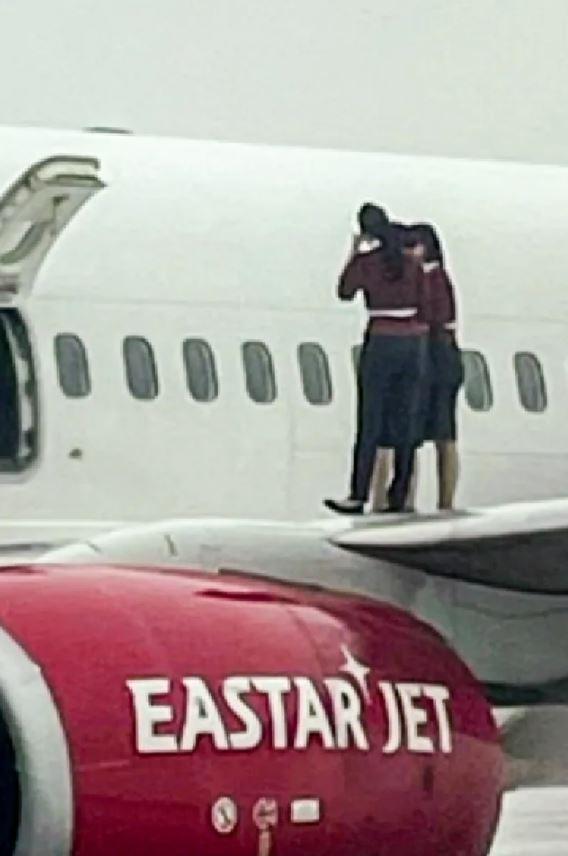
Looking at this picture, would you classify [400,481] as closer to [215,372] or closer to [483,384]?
[215,372]

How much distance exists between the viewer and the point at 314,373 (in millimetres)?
14367

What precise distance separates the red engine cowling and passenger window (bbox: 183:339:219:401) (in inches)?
146

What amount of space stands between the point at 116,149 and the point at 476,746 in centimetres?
528

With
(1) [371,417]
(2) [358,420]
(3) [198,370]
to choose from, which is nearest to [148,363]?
(3) [198,370]

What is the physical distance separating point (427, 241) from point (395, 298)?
23.2 inches

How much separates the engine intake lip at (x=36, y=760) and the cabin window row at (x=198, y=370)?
464 cm

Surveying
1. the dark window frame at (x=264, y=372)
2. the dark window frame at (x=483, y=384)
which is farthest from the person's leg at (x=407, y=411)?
the dark window frame at (x=483, y=384)

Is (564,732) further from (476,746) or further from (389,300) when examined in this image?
(476,746)

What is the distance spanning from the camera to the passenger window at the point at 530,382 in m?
15.1

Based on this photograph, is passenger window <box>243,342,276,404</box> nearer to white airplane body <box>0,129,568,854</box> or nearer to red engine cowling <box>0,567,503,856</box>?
white airplane body <box>0,129,568,854</box>

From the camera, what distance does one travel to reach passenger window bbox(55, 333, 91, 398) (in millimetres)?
13625

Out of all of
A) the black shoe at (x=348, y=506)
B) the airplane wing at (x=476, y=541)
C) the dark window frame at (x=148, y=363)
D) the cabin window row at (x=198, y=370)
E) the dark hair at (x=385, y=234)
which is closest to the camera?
the airplane wing at (x=476, y=541)

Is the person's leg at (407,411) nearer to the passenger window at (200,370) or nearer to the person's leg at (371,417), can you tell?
the person's leg at (371,417)

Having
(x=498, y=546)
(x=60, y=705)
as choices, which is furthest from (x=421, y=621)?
(x=60, y=705)
